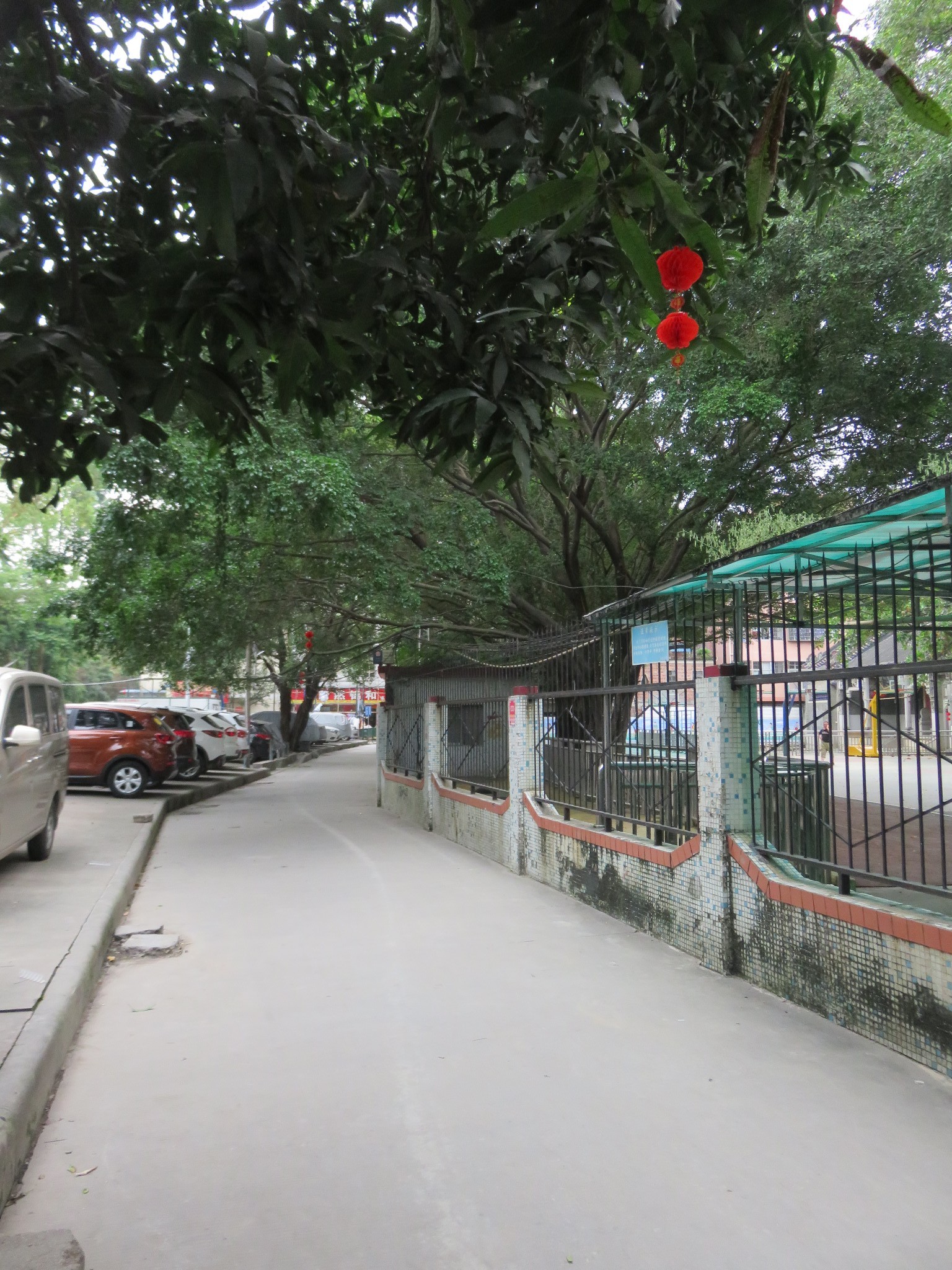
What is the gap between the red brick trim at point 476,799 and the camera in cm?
1120

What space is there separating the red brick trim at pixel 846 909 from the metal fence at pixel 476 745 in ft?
18.4

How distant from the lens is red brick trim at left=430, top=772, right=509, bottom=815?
11203 millimetres

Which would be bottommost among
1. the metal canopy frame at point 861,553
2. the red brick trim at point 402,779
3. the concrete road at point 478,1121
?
the concrete road at point 478,1121

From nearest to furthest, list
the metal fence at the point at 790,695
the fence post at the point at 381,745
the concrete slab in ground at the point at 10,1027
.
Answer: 1. the concrete slab in ground at the point at 10,1027
2. the metal fence at the point at 790,695
3. the fence post at the point at 381,745

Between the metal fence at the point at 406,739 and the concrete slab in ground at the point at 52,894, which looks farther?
the metal fence at the point at 406,739

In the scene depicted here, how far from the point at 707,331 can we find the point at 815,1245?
335cm

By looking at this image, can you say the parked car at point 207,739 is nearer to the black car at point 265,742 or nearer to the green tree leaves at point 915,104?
the black car at point 265,742

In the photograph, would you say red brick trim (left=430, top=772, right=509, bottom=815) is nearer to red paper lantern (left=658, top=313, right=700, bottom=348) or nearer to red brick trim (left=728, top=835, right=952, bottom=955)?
red brick trim (left=728, top=835, right=952, bottom=955)

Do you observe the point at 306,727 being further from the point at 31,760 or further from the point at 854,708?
the point at 854,708

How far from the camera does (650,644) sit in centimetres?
762

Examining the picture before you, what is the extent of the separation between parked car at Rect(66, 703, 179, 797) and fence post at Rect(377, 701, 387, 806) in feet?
13.5

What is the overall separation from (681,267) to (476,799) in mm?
9985

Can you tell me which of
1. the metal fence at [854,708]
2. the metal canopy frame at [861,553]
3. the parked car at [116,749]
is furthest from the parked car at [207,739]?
the metal fence at [854,708]

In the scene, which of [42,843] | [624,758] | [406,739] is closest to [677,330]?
[624,758]
